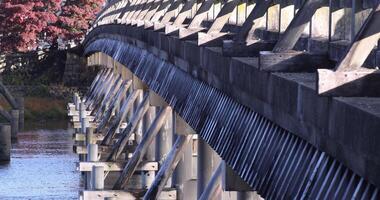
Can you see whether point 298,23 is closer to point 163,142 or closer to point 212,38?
point 212,38

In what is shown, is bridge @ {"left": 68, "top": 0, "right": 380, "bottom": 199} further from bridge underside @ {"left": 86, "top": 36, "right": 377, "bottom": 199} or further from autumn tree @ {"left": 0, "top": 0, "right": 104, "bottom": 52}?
autumn tree @ {"left": 0, "top": 0, "right": 104, "bottom": 52}

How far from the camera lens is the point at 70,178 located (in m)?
34.7

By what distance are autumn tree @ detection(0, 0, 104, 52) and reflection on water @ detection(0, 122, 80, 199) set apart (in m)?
13.1

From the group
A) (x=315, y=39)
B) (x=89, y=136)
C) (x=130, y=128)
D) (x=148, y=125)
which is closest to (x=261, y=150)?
(x=315, y=39)

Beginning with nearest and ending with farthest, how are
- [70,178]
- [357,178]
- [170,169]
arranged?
[357,178]
[170,169]
[70,178]

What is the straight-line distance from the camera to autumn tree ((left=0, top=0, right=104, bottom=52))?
197ft

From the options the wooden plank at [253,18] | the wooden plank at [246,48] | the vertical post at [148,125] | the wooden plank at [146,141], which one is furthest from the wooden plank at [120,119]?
the wooden plank at [246,48]

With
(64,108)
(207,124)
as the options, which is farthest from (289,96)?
(64,108)

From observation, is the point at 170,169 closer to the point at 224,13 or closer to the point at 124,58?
the point at 224,13

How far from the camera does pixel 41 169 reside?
36219mm

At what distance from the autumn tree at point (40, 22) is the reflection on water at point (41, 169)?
13.1 metres

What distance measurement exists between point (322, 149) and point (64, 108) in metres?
45.5

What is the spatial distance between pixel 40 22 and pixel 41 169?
2530cm

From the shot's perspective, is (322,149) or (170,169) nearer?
(322,149)
